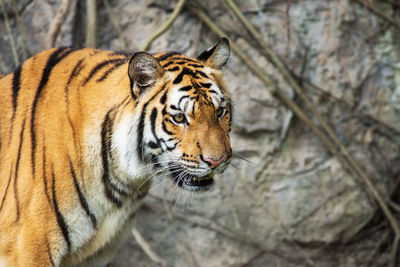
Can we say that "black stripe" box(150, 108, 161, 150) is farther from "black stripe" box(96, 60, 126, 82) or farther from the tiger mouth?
"black stripe" box(96, 60, 126, 82)

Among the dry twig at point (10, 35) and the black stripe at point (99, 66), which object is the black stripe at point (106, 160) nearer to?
the black stripe at point (99, 66)

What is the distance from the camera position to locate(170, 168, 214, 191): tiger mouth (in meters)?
2.34

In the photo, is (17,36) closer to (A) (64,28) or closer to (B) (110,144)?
(A) (64,28)

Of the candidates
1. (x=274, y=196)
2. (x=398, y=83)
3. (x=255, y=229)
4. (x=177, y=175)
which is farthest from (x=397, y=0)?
(x=177, y=175)

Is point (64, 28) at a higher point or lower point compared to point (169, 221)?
higher

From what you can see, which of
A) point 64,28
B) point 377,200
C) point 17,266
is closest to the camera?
point 17,266

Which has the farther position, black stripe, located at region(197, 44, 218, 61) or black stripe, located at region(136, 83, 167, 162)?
black stripe, located at region(197, 44, 218, 61)

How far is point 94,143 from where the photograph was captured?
7.73ft

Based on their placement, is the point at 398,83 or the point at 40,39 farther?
the point at 398,83

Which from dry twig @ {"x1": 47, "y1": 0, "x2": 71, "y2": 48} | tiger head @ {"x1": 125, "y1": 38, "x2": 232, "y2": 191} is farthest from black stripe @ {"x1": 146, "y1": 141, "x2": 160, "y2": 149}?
dry twig @ {"x1": 47, "y1": 0, "x2": 71, "y2": 48}

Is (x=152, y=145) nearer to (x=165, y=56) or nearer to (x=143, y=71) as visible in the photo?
(x=143, y=71)

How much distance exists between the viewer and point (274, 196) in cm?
423

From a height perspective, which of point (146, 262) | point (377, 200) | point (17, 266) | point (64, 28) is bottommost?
point (146, 262)

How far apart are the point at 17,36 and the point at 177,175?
233 centimetres
